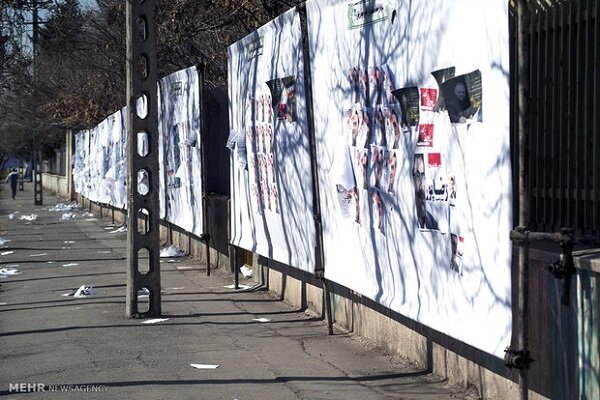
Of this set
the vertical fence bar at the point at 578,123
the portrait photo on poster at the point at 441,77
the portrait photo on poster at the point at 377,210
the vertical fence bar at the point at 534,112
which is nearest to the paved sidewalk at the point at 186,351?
the portrait photo on poster at the point at 377,210

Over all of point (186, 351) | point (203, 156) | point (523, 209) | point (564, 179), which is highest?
point (203, 156)

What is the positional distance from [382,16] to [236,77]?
571cm

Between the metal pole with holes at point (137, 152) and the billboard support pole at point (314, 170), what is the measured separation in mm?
2312

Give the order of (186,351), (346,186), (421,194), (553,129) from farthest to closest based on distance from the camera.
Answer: (186,351) → (346,186) → (421,194) → (553,129)

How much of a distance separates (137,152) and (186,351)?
323 centimetres

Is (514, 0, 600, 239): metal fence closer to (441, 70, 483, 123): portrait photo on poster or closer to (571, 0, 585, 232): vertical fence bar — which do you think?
(571, 0, 585, 232): vertical fence bar

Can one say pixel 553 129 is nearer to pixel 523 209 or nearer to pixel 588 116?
pixel 588 116

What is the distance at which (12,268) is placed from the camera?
19.2m

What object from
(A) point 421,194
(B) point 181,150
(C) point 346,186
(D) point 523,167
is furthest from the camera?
(B) point 181,150

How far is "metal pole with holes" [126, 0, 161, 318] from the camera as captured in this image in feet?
39.7

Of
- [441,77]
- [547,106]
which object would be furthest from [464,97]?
[547,106]

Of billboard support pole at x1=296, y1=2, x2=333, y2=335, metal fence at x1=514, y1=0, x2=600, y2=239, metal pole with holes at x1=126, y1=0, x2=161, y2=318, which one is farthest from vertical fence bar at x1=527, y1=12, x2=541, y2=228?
metal pole with holes at x1=126, y1=0, x2=161, y2=318

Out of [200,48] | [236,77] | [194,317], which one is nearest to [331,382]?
[194,317]

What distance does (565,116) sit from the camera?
21.6 feet
